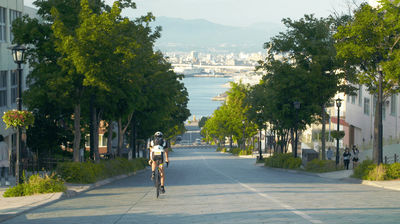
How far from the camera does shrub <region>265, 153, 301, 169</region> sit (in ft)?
158

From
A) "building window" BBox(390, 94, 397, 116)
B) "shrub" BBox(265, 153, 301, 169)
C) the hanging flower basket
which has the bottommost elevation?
"shrub" BBox(265, 153, 301, 169)

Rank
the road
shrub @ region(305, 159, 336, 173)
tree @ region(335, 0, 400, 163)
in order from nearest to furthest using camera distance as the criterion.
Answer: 1. the road
2. tree @ region(335, 0, 400, 163)
3. shrub @ region(305, 159, 336, 173)

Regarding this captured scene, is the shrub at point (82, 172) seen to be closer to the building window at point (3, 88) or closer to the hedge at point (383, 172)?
the building window at point (3, 88)

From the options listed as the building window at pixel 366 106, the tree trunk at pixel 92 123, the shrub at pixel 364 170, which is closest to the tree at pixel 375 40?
the shrub at pixel 364 170

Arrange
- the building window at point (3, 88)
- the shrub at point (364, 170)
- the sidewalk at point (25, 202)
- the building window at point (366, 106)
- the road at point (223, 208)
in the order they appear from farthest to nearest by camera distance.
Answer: the building window at point (366, 106)
the building window at point (3, 88)
the shrub at point (364, 170)
the sidewalk at point (25, 202)
the road at point (223, 208)

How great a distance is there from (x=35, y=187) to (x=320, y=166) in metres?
25.5

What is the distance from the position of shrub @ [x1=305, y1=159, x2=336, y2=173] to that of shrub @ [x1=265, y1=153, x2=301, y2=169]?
403cm

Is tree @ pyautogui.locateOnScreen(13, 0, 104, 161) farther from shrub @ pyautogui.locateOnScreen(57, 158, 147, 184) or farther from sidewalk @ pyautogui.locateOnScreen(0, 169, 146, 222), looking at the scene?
sidewalk @ pyautogui.locateOnScreen(0, 169, 146, 222)

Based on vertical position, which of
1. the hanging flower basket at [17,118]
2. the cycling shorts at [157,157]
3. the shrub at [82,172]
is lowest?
the shrub at [82,172]

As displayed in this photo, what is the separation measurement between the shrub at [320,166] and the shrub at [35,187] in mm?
23994

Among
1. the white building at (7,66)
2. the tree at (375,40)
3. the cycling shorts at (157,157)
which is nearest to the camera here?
the cycling shorts at (157,157)

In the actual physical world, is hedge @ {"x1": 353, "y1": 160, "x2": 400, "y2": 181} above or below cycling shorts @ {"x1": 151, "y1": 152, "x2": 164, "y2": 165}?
below

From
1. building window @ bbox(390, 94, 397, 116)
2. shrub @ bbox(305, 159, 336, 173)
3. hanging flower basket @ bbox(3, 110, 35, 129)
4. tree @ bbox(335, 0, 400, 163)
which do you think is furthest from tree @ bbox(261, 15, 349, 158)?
hanging flower basket @ bbox(3, 110, 35, 129)

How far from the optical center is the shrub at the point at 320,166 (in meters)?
41.7
